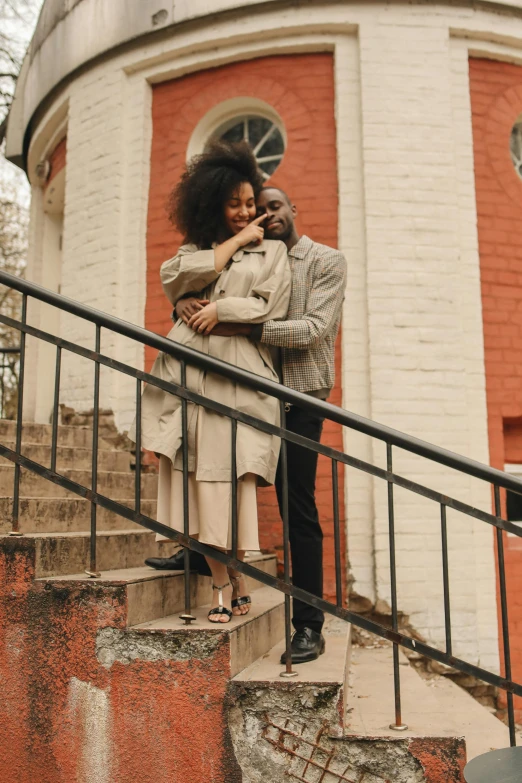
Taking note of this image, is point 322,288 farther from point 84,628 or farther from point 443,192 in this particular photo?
point 443,192

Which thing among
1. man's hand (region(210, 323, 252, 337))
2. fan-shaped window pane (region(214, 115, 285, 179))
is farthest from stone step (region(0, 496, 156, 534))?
fan-shaped window pane (region(214, 115, 285, 179))

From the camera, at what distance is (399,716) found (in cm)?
247

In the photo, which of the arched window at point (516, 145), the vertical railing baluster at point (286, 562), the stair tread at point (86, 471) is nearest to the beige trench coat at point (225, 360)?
the vertical railing baluster at point (286, 562)

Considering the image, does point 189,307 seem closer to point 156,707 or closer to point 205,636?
point 205,636

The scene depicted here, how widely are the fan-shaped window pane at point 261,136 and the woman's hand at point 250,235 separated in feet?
10.1

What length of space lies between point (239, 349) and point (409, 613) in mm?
2722

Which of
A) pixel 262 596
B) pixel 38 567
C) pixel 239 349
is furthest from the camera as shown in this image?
pixel 262 596

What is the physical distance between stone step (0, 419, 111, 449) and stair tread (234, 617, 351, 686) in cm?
239

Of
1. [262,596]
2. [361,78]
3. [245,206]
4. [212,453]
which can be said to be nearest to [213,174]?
[245,206]

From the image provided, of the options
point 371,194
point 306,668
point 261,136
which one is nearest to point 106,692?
point 306,668

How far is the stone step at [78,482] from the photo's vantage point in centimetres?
368

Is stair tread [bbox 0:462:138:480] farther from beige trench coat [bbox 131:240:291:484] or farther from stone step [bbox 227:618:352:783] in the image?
stone step [bbox 227:618:352:783]

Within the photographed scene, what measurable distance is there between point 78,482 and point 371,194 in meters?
2.94

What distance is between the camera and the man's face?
3113 mm
